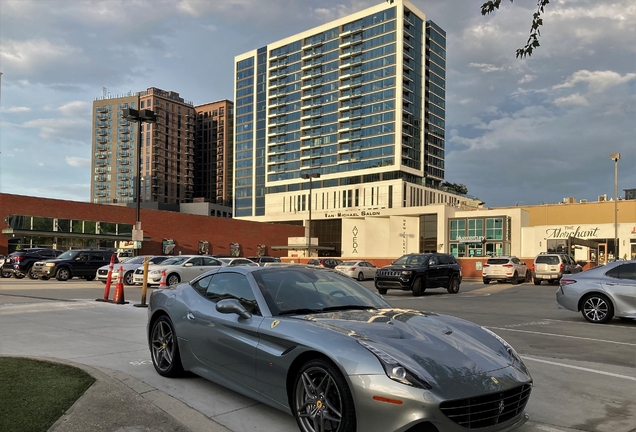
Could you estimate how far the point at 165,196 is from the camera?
558 feet

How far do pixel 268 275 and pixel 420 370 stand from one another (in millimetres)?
2054

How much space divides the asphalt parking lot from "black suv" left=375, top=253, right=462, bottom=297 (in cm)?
631

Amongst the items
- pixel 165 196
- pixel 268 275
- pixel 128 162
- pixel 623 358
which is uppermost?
pixel 128 162

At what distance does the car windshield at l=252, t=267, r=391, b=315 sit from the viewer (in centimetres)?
476

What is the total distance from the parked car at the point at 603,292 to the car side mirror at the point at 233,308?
31.5 ft

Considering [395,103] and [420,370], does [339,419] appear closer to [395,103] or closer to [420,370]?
[420,370]

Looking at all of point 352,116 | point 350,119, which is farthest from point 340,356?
point 350,119

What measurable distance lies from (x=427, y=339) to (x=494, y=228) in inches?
2703

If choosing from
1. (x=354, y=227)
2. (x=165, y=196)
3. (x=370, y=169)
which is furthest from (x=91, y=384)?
(x=165, y=196)

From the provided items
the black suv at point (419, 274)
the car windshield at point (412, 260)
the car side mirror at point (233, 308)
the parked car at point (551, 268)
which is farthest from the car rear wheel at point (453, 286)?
the car side mirror at point (233, 308)

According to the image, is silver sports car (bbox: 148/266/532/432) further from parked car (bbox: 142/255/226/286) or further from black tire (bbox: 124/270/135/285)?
black tire (bbox: 124/270/135/285)

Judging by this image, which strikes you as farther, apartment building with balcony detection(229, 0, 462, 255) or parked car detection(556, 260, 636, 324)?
apartment building with balcony detection(229, 0, 462, 255)

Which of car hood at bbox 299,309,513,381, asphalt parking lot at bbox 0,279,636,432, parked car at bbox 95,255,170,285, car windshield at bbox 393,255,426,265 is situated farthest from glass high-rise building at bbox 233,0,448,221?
car hood at bbox 299,309,513,381

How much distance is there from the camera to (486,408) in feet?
11.7
